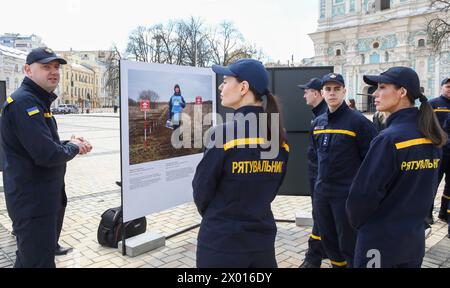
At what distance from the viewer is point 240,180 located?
2.28 metres

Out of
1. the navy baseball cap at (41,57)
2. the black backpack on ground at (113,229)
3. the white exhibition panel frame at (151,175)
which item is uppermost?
the navy baseball cap at (41,57)

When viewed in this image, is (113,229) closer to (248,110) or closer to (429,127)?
(248,110)

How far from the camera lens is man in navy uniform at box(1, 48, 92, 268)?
306 centimetres

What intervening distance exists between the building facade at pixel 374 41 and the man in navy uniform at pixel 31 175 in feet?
151

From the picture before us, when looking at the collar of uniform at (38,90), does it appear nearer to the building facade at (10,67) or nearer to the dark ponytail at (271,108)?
the dark ponytail at (271,108)

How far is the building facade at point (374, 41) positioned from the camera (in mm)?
44406

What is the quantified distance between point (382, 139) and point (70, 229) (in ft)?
16.2

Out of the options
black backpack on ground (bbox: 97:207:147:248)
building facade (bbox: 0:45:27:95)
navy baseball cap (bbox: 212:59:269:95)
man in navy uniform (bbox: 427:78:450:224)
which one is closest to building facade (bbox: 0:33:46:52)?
building facade (bbox: 0:45:27:95)

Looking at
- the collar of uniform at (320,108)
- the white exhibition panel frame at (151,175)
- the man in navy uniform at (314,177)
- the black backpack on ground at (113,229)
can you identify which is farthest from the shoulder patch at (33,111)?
the collar of uniform at (320,108)

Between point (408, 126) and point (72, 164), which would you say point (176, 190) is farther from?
point (72, 164)

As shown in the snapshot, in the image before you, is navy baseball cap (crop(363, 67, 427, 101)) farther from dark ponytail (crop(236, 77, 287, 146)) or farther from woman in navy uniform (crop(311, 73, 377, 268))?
woman in navy uniform (crop(311, 73, 377, 268))

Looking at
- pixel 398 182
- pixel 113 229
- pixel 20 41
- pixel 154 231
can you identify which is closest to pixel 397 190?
pixel 398 182

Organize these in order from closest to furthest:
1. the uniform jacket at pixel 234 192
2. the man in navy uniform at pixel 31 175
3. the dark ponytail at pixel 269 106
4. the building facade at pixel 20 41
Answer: the uniform jacket at pixel 234 192 < the dark ponytail at pixel 269 106 < the man in navy uniform at pixel 31 175 < the building facade at pixel 20 41

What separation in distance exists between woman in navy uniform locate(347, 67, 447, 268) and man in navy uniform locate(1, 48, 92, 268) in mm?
2328
